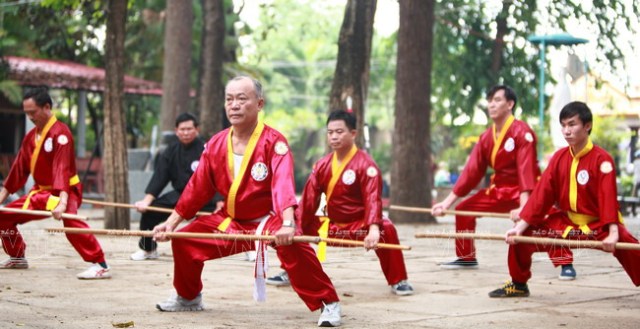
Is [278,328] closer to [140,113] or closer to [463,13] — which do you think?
[463,13]

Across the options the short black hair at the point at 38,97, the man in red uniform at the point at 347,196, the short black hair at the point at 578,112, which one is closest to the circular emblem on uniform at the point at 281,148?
the man in red uniform at the point at 347,196

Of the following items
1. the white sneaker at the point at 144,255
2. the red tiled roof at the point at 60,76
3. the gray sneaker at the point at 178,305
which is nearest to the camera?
the gray sneaker at the point at 178,305

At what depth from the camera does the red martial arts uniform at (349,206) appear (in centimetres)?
794

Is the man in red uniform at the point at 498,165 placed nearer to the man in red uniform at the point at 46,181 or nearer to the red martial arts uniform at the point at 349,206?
the red martial arts uniform at the point at 349,206

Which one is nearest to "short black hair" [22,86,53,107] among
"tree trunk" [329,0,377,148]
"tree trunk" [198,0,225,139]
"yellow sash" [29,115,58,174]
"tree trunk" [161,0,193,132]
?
"yellow sash" [29,115,58,174]

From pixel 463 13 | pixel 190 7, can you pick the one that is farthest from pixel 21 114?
pixel 463 13

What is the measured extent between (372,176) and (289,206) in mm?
1807

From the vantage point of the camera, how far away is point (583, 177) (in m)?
7.22

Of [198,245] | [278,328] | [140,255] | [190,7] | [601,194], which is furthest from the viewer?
[190,7]

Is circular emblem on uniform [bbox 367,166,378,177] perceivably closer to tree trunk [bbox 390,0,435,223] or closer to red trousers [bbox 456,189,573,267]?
red trousers [bbox 456,189,573,267]

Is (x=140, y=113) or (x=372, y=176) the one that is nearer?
(x=372, y=176)

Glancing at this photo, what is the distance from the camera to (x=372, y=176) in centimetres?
794

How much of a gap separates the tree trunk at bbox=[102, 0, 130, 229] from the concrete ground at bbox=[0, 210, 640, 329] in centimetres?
198

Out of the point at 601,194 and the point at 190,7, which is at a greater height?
the point at 190,7
